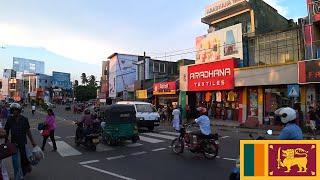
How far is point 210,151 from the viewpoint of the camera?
46.6ft

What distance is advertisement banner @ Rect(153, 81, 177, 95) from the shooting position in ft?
148

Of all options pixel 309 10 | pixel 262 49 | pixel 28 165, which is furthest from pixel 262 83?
pixel 28 165

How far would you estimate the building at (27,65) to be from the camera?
10352 centimetres

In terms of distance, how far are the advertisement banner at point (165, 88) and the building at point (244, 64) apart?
5.79ft

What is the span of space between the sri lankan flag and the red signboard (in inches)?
1188

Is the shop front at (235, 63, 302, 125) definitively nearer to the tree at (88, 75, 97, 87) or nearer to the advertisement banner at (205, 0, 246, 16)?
the advertisement banner at (205, 0, 246, 16)

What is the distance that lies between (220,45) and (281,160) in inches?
1344

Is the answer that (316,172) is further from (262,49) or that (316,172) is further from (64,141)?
(262,49)

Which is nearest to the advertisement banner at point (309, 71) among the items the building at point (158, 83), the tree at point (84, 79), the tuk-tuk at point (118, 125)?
the tuk-tuk at point (118, 125)

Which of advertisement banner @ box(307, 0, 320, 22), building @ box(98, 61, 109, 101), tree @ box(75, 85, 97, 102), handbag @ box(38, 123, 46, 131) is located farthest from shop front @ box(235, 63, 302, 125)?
tree @ box(75, 85, 97, 102)

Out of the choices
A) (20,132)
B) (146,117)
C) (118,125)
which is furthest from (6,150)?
(146,117)

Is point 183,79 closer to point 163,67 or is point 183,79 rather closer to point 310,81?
point 310,81

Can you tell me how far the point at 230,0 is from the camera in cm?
3909

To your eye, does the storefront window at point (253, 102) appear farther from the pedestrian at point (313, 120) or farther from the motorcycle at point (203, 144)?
the motorcycle at point (203, 144)
